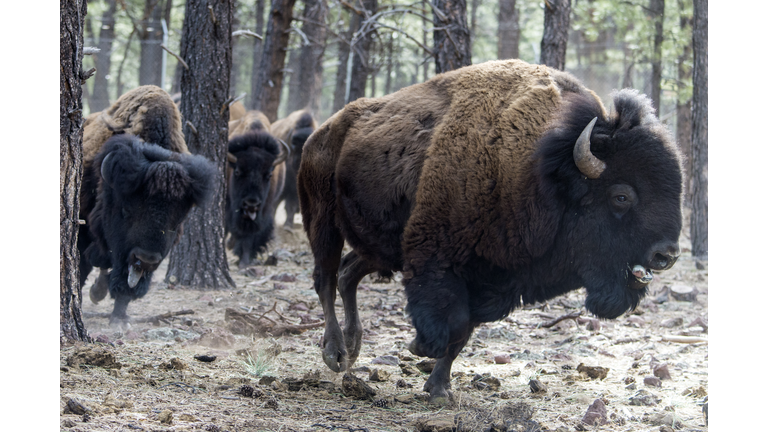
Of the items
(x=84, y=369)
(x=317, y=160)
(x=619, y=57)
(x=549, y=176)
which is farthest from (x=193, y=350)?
(x=619, y=57)

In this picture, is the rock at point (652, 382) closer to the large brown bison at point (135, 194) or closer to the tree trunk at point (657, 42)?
the large brown bison at point (135, 194)

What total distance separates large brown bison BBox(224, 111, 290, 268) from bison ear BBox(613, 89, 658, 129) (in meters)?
5.94

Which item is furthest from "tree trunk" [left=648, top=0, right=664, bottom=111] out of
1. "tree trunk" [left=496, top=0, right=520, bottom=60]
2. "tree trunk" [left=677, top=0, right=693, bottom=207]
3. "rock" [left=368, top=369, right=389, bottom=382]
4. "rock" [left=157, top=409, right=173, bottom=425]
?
"rock" [left=157, top=409, right=173, bottom=425]

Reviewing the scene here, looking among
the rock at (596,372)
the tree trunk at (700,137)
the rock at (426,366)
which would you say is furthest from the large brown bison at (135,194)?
the tree trunk at (700,137)

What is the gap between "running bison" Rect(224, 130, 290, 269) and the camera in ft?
28.3

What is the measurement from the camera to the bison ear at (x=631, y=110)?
3371mm

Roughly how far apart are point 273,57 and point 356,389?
858cm

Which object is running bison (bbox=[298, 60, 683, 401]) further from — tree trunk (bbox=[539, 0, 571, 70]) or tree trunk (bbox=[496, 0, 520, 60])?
tree trunk (bbox=[496, 0, 520, 60])

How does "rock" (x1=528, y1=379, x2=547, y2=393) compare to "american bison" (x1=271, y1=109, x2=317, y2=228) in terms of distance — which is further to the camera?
"american bison" (x1=271, y1=109, x2=317, y2=228)

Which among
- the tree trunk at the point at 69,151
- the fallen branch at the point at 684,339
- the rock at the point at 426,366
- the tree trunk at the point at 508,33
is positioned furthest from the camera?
the tree trunk at the point at 508,33

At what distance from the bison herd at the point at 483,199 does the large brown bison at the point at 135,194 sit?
0.05 m

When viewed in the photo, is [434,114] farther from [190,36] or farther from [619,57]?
[619,57]

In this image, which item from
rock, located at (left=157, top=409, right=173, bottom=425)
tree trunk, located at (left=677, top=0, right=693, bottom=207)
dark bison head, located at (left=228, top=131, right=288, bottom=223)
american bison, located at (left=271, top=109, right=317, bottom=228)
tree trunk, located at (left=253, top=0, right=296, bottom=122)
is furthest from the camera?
tree trunk, located at (left=677, top=0, right=693, bottom=207)

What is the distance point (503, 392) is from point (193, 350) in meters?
2.24
